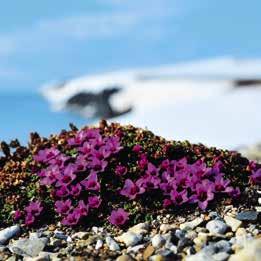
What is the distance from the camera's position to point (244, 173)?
6.50 metres

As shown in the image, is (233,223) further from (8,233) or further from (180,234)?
(8,233)

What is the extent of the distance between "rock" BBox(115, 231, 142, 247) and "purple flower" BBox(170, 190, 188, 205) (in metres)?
0.54

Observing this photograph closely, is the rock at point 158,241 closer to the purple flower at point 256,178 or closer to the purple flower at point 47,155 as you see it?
the purple flower at point 256,178

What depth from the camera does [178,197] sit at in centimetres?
586

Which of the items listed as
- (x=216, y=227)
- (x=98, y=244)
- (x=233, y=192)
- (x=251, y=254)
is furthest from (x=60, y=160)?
(x=251, y=254)

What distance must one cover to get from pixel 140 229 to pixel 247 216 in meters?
0.79

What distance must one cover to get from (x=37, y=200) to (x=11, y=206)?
23 centimetres

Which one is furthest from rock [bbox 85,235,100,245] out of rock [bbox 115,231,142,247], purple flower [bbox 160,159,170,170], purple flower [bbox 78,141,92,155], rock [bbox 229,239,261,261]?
rock [bbox 229,239,261,261]

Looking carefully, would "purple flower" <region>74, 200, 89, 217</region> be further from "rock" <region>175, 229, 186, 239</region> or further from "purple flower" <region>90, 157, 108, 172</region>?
"rock" <region>175, 229, 186, 239</region>

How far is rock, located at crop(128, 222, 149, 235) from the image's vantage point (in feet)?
18.2

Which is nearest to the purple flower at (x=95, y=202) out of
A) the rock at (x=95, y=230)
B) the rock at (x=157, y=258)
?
the rock at (x=95, y=230)

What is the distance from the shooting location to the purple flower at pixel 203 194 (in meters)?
5.83

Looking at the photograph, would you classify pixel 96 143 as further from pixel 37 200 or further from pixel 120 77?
pixel 120 77

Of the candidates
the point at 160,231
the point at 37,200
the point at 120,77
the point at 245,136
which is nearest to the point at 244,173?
the point at 160,231
